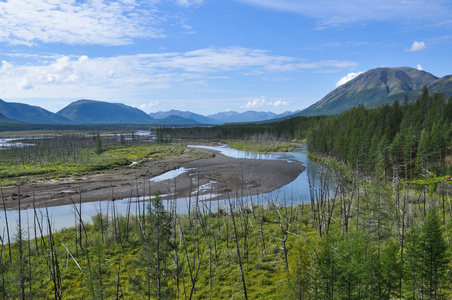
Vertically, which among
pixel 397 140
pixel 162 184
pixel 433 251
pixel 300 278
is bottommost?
pixel 162 184

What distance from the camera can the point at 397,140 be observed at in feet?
219

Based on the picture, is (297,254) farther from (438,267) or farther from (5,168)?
(5,168)

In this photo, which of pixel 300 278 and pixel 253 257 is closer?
pixel 300 278

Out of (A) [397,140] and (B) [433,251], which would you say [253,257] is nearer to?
(B) [433,251]

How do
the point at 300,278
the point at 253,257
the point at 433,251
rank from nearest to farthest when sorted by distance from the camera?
the point at 300,278, the point at 433,251, the point at 253,257

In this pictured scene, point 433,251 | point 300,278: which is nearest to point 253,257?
point 300,278

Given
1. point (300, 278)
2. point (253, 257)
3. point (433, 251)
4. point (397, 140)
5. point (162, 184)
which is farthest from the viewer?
point (397, 140)

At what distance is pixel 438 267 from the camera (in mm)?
12461

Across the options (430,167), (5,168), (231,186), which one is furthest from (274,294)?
(5,168)

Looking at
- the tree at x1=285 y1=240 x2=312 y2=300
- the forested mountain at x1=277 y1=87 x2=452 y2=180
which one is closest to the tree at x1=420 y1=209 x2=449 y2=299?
the tree at x1=285 y1=240 x2=312 y2=300

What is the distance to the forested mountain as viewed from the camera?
59500 millimetres

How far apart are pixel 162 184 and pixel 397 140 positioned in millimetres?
57418

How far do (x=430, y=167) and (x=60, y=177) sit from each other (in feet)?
282

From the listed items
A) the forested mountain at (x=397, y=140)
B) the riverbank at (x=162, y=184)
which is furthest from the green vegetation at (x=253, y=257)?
the forested mountain at (x=397, y=140)
